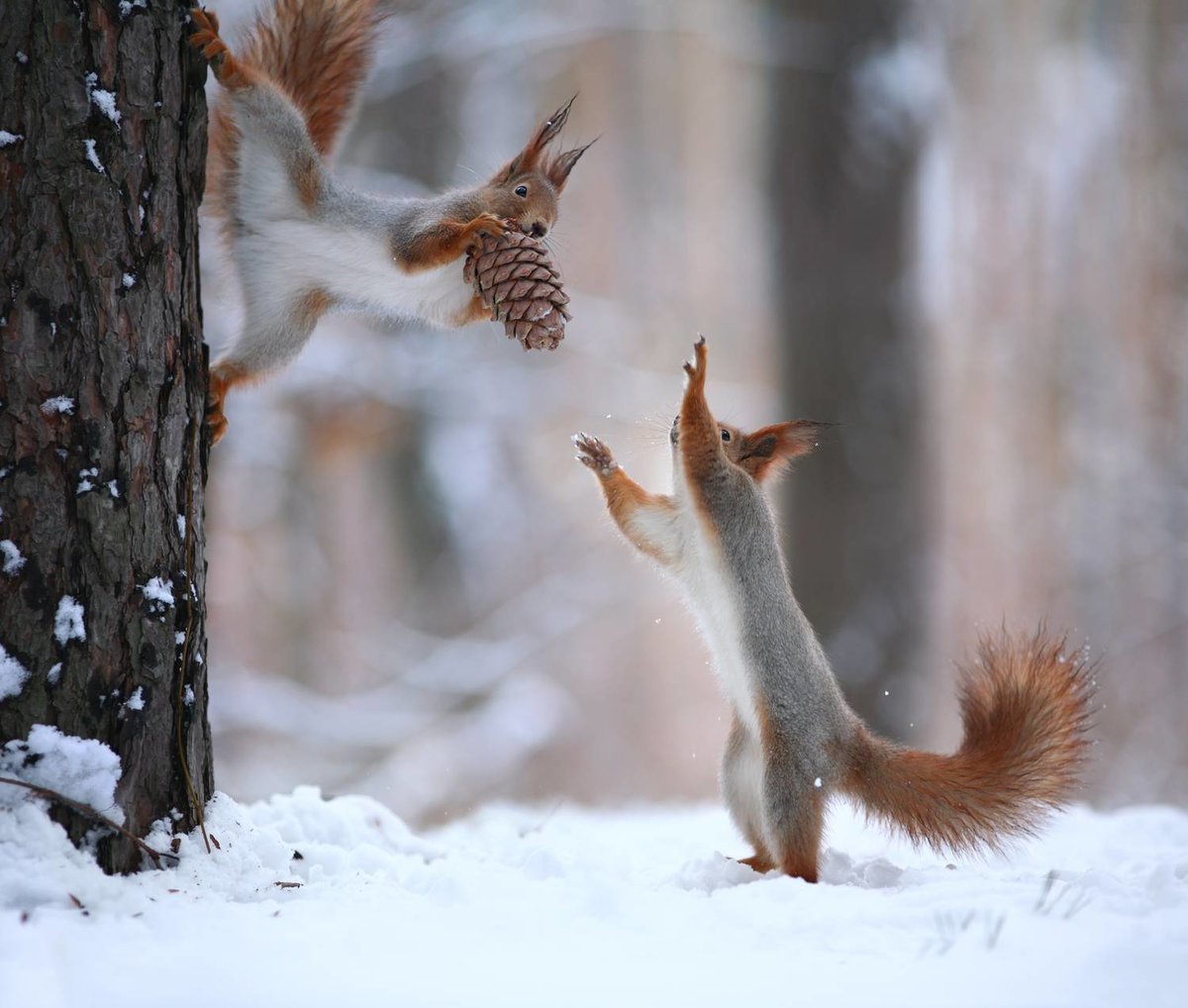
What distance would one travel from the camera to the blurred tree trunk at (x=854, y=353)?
459 cm

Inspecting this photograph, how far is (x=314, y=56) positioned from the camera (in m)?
2.41

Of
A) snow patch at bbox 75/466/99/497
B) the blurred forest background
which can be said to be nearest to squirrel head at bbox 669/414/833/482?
snow patch at bbox 75/466/99/497

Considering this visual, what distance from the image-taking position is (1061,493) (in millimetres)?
7379

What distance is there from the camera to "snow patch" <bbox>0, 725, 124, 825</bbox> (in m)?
1.54

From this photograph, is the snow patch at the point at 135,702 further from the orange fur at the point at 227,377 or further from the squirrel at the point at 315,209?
the squirrel at the point at 315,209

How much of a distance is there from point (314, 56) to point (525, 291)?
0.82 meters

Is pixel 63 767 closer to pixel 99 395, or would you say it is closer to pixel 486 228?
pixel 99 395

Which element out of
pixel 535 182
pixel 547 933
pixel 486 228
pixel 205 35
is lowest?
pixel 547 933

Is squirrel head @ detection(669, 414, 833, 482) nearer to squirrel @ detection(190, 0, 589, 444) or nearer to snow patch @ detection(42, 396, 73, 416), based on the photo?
squirrel @ detection(190, 0, 589, 444)

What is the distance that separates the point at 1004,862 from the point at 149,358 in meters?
1.80

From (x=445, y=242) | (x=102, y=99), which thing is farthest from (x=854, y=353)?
(x=102, y=99)

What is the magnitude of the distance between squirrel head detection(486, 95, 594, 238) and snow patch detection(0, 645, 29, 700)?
1320 millimetres

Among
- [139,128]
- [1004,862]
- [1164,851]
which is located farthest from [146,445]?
[1164,851]

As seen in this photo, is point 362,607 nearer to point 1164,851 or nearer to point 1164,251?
point 1164,251
